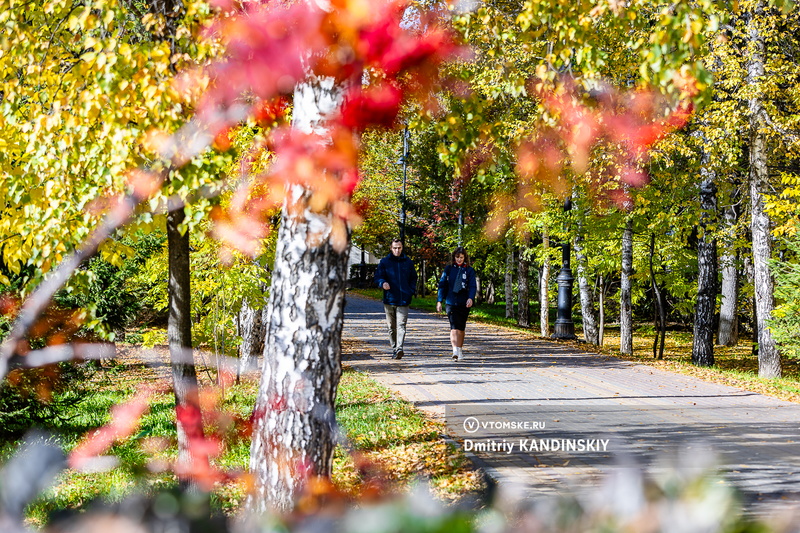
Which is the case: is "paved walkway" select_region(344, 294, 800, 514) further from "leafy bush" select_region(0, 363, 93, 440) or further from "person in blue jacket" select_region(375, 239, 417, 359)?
"leafy bush" select_region(0, 363, 93, 440)

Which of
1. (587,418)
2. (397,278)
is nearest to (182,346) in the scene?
(587,418)

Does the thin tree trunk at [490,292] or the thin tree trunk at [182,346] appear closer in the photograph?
the thin tree trunk at [182,346]

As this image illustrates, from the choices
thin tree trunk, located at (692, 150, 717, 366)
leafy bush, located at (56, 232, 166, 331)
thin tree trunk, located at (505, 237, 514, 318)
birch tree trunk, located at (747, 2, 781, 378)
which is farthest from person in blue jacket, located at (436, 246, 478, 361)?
thin tree trunk, located at (505, 237, 514, 318)

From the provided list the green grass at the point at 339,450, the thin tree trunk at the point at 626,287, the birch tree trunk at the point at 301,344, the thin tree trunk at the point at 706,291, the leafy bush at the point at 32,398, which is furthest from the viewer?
the thin tree trunk at the point at 626,287

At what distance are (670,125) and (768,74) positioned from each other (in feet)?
6.67

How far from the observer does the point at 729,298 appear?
23.6 meters

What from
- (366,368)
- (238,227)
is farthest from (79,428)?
(366,368)

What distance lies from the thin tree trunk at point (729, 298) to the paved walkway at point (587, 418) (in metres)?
8.78

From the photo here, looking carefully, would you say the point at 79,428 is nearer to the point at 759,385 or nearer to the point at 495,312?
the point at 759,385

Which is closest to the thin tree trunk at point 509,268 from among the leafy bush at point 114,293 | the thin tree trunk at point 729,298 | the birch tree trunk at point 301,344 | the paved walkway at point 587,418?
the thin tree trunk at point 729,298

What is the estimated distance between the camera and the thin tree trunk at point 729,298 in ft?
71.2

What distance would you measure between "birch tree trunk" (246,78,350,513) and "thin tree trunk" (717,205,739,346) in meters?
19.1

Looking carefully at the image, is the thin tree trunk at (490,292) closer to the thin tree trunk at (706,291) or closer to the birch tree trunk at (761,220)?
the thin tree trunk at (706,291)

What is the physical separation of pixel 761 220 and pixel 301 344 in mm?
13199
